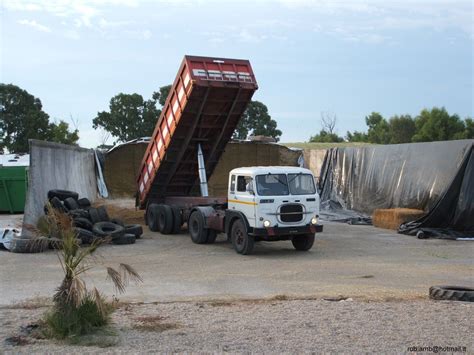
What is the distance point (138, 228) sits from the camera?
17.5 meters

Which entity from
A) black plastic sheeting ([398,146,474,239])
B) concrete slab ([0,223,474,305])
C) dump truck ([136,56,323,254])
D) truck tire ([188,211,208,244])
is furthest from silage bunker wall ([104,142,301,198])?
truck tire ([188,211,208,244])

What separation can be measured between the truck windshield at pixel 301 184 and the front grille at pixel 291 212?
362 millimetres

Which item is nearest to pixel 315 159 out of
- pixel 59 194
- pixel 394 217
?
pixel 394 217

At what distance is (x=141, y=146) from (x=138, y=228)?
14658 mm

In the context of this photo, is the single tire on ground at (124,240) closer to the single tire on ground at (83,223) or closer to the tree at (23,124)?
the single tire on ground at (83,223)

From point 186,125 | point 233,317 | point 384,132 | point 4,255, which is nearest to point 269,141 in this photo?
point 186,125

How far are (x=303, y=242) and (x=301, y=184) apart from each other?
1536mm

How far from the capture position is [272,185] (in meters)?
14.4

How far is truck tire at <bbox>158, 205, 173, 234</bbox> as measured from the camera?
18172mm

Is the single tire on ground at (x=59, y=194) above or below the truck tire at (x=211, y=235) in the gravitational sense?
above

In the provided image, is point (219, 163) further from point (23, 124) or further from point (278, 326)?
point (23, 124)

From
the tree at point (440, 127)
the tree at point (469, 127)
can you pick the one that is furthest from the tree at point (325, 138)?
the tree at point (469, 127)

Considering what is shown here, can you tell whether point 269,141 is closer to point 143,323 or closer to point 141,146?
point 141,146

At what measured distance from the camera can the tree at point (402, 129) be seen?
224 ft
